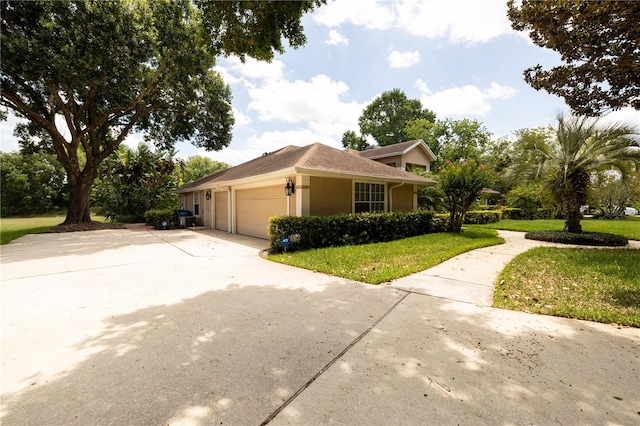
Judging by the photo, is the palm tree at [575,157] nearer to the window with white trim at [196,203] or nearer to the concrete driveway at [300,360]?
the concrete driveway at [300,360]

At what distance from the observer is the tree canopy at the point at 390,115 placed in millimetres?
42375

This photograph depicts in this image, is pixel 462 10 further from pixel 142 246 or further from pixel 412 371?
pixel 142 246

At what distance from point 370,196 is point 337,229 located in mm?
3615

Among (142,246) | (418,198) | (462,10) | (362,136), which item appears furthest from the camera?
(362,136)

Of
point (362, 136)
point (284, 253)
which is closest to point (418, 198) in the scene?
point (284, 253)

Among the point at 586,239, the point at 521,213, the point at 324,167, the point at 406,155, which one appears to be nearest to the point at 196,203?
the point at 324,167

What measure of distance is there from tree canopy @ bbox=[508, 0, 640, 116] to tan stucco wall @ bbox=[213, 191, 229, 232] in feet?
43.1

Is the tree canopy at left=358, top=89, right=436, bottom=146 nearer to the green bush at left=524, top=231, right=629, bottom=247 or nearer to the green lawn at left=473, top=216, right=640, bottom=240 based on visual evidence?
the green lawn at left=473, top=216, right=640, bottom=240

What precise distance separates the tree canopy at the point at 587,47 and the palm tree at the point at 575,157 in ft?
17.4

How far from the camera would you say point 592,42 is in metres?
4.34

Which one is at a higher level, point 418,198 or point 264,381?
point 418,198

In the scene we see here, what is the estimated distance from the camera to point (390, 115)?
43.2 meters

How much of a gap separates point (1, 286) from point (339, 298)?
6150 millimetres

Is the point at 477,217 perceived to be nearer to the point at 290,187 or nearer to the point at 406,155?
the point at 406,155
